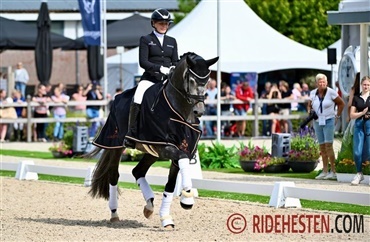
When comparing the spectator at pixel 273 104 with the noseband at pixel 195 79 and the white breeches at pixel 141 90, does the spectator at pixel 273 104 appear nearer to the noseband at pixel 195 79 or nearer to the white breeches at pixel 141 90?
the white breeches at pixel 141 90

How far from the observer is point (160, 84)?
13641 mm

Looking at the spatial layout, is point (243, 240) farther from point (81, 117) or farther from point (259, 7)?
point (259, 7)

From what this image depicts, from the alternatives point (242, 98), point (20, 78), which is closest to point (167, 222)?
point (242, 98)

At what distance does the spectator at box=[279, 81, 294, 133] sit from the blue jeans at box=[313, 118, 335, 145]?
13888 mm

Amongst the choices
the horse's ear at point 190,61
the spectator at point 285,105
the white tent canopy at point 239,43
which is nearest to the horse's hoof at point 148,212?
the horse's ear at point 190,61

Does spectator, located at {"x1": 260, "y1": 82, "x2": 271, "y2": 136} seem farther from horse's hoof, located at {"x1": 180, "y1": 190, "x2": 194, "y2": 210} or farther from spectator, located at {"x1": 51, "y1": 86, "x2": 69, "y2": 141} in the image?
horse's hoof, located at {"x1": 180, "y1": 190, "x2": 194, "y2": 210}

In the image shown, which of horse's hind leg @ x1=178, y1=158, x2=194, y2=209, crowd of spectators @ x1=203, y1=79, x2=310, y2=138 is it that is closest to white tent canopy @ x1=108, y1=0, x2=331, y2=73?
crowd of spectators @ x1=203, y1=79, x2=310, y2=138

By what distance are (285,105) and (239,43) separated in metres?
2.76

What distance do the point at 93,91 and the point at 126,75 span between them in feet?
11.8

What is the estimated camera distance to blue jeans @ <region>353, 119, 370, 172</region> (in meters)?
18.1

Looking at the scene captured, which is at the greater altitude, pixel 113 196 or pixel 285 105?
pixel 285 105

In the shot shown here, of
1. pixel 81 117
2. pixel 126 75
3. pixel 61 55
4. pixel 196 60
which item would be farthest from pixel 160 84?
pixel 61 55

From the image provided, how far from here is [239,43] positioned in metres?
36.1

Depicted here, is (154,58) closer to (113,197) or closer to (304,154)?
(113,197)
